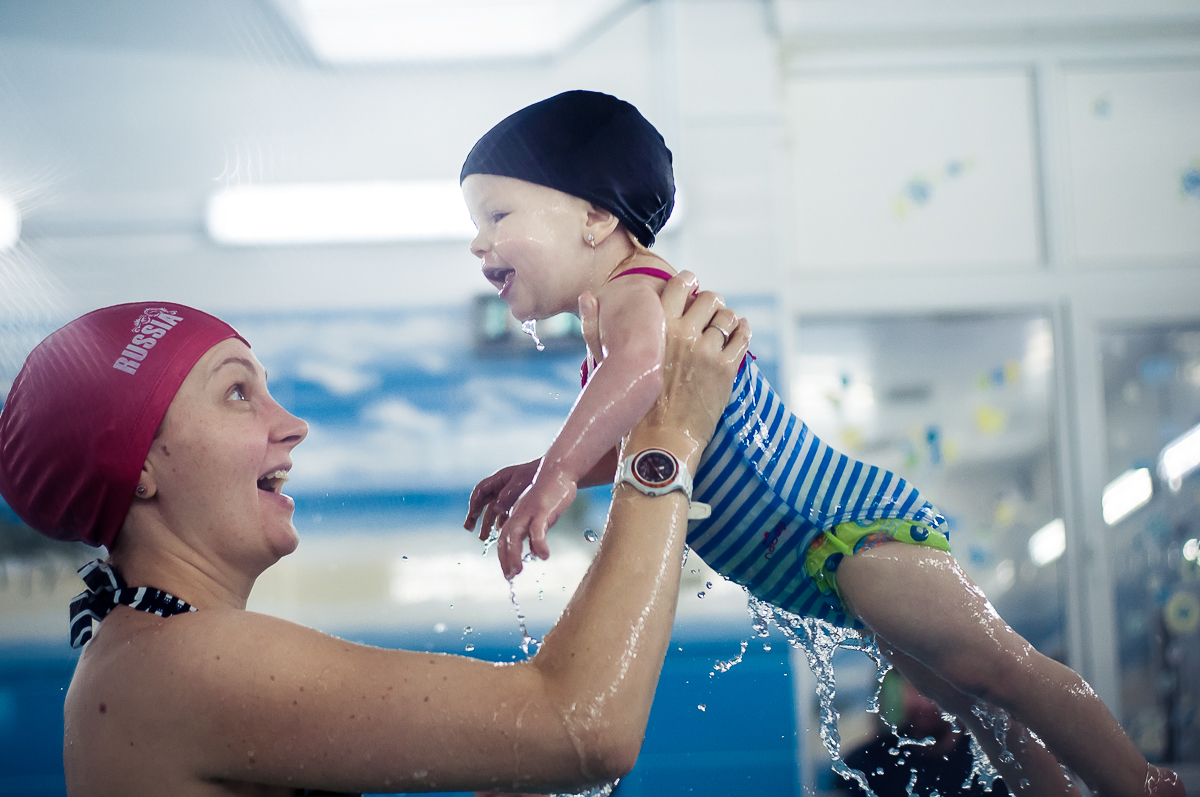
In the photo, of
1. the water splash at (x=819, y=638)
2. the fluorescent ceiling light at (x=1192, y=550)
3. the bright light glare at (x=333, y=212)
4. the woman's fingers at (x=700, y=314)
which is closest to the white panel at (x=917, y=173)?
the fluorescent ceiling light at (x=1192, y=550)

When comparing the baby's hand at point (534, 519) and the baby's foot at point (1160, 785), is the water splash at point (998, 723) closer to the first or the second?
the baby's foot at point (1160, 785)

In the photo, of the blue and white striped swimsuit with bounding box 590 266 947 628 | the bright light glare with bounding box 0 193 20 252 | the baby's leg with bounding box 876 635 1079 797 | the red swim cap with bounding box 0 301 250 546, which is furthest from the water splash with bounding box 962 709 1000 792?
the bright light glare with bounding box 0 193 20 252

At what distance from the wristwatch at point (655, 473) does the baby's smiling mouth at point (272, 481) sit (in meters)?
0.48

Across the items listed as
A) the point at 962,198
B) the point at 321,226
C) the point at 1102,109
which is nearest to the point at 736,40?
the point at 962,198

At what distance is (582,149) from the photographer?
1333 mm

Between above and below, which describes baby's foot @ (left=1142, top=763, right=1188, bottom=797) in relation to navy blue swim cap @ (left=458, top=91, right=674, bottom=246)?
below

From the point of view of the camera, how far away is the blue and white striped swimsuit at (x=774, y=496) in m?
1.26

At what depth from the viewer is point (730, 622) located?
3365 mm

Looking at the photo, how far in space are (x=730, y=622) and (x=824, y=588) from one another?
215cm

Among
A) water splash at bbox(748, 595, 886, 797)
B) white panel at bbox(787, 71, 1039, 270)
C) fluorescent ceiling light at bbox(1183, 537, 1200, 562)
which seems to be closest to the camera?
water splash at bbox(748, 595, 886, 797)

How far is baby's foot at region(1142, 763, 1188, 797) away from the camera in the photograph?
1.19 meters

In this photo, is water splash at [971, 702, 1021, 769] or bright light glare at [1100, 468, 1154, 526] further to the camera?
bright light glare at [1100, 468, 1154, 526]

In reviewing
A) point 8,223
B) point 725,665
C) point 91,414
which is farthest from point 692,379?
point 8,223

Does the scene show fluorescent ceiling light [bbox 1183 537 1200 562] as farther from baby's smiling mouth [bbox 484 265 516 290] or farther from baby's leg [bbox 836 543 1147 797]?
baby's smiling mouth [bbox 484 265 516 290]
